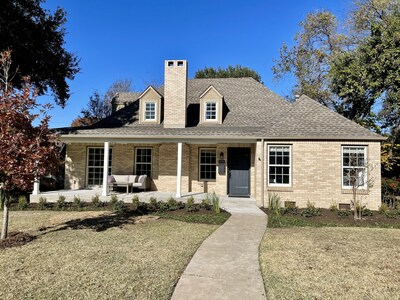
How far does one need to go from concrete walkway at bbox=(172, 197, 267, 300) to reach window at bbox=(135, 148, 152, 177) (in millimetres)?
8005

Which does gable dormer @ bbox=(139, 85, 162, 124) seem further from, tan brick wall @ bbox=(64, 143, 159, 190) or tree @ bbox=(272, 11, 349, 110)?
tree @ bbox=(272, 11, 349, 110)

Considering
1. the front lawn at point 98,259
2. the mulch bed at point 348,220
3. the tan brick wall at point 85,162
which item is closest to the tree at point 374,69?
the mulch bed at point 348,220

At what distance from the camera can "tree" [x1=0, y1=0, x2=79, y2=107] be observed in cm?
1500

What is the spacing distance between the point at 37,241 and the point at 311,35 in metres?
24.5

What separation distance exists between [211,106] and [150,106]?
11.5 ft

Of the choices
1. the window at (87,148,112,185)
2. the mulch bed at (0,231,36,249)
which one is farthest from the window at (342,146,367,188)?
the window at (87,148,112,185)

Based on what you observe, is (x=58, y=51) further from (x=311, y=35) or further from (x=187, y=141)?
(x=311, y=35)

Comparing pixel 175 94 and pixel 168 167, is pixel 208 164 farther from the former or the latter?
pixel 175 94

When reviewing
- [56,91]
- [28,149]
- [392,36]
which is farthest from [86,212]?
[392,36]

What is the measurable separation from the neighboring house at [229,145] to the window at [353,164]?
1.7 inches

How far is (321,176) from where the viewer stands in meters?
11.8

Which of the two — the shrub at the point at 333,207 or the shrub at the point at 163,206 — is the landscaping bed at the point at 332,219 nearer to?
the shrub at the point at 333,207

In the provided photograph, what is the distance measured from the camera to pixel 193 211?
A: 33.2ft

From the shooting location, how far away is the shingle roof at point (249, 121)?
40.2 ft
